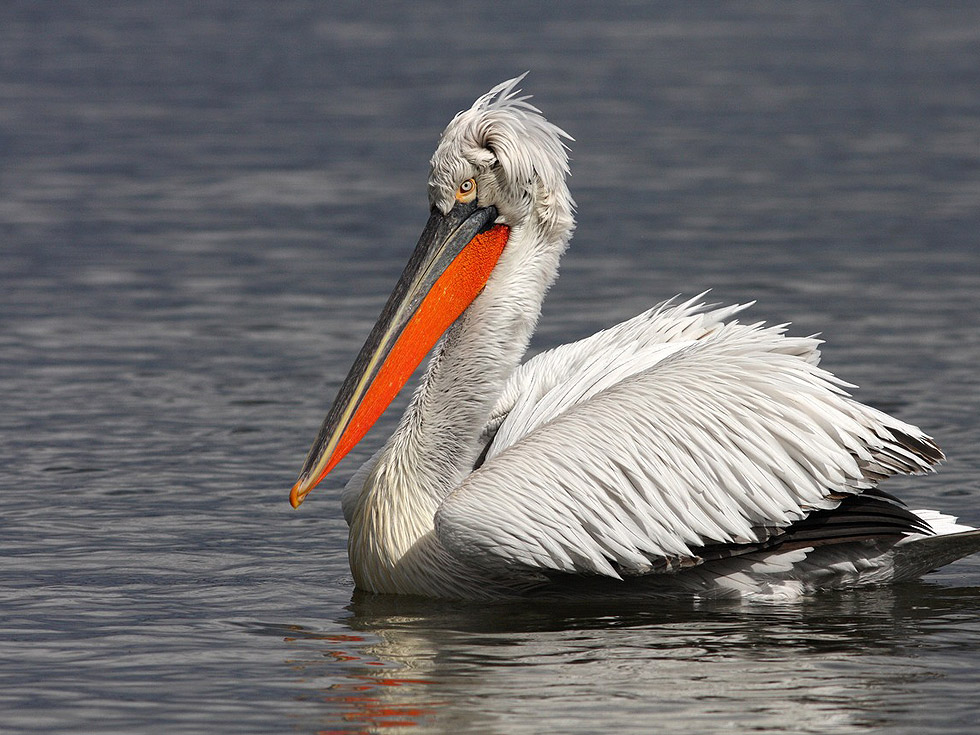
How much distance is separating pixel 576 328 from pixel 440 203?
11.5ft

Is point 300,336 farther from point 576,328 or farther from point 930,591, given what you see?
point 930,591

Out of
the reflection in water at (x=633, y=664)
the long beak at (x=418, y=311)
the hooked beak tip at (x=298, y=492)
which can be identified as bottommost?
the reflection in water at (x=633, y=664)

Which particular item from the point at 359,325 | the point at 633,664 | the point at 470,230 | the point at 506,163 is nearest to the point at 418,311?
the point at 470,230

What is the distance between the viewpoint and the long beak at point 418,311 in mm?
5930

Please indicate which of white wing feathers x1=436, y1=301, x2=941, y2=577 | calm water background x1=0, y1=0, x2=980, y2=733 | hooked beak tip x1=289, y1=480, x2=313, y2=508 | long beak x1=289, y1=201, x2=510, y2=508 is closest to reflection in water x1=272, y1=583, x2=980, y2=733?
calm water background x1=0, y1=0, x2=980, y2=733

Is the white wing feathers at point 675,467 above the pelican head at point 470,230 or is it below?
below

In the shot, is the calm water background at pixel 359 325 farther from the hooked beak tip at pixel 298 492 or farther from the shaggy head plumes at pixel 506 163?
the shaggy head plumes at pixel 506 163

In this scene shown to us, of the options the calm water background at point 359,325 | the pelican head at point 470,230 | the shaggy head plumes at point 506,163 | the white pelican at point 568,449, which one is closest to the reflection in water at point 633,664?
the calm water background at point 359,325

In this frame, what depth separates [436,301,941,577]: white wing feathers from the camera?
554 cm

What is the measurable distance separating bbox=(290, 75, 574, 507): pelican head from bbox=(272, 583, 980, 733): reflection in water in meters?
0.80

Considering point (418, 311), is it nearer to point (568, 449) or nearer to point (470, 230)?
point (470, 230)

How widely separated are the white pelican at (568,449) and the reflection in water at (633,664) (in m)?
0.12

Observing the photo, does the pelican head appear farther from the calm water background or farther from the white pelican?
the calm water background

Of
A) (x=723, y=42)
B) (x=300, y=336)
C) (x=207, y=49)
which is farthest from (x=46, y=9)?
(x=300, y=336)
